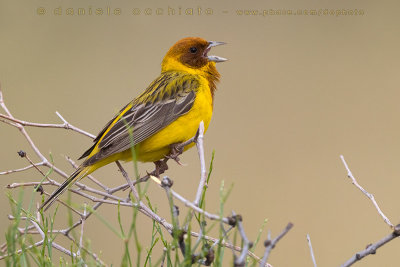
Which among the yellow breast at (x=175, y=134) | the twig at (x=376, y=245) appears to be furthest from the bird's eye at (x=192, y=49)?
the twig at (x=376, y=245)

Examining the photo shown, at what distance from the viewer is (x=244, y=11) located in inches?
277

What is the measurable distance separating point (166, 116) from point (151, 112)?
127 mm

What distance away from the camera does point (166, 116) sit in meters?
3.10

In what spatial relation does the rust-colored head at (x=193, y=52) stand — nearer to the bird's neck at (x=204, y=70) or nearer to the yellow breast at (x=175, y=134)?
the bird's neck at (x=204, y=70)

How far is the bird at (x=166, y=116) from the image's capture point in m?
2.91

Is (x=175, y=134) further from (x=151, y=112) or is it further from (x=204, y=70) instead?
(x=204, y=70)

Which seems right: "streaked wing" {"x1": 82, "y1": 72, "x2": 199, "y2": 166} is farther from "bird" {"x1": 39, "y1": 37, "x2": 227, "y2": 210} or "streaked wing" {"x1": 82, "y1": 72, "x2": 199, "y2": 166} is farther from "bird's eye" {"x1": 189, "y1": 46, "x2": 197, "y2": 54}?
"bird's eye" {"x1": 189, "y1": 46, "x2": 197, "y2": 54}

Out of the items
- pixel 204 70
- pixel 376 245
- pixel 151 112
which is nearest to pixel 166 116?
pixel 151 112

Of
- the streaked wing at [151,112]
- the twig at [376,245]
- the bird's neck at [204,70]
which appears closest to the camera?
the twig at [376,245]

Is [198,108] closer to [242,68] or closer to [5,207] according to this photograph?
[5,207]

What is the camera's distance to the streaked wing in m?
2.90

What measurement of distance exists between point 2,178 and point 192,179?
1831 millimetres

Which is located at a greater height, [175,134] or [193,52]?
[193,52]

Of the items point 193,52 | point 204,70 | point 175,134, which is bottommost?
point 175,134
